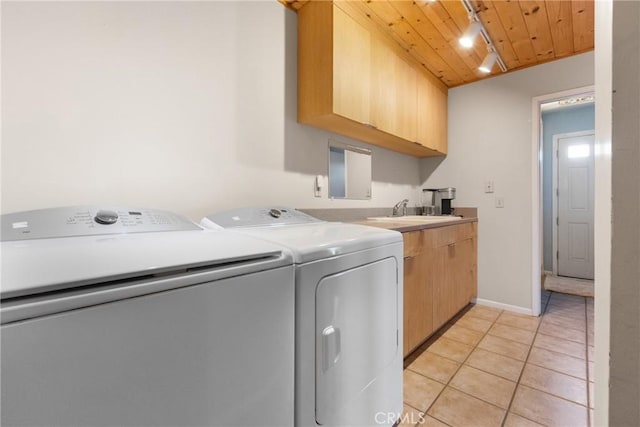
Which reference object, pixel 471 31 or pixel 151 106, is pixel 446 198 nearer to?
pixel 471 31

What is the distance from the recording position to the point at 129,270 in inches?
20.4

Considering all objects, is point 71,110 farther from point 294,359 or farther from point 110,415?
point 294,359

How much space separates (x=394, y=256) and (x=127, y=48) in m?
1.47

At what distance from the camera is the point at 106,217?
952 millimetres

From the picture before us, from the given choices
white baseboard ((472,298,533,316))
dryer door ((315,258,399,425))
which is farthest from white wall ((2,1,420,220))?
white baseboard ((472,298,533,316))

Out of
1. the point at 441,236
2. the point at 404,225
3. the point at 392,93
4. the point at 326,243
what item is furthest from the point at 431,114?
the point at 326,243

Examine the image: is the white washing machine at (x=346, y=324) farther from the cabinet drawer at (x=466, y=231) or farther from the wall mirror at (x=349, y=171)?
the cabinet drawer at (x=466, y=231)

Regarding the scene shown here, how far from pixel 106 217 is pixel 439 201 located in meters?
2.94

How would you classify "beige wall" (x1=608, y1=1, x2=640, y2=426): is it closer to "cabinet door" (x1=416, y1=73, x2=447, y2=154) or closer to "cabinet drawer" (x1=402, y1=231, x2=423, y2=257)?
"cabinet drawer" (x1=402, y1=231, x2=423, y2=257)

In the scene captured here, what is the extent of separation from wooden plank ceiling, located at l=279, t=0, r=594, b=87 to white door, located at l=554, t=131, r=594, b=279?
6.98ft

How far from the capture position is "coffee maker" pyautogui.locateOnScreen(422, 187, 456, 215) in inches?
116

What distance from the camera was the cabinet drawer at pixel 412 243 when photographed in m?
1.65

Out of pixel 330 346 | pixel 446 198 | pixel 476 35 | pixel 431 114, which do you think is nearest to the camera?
pixel 330 346

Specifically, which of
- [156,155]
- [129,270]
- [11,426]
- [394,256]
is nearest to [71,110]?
[156,155]
